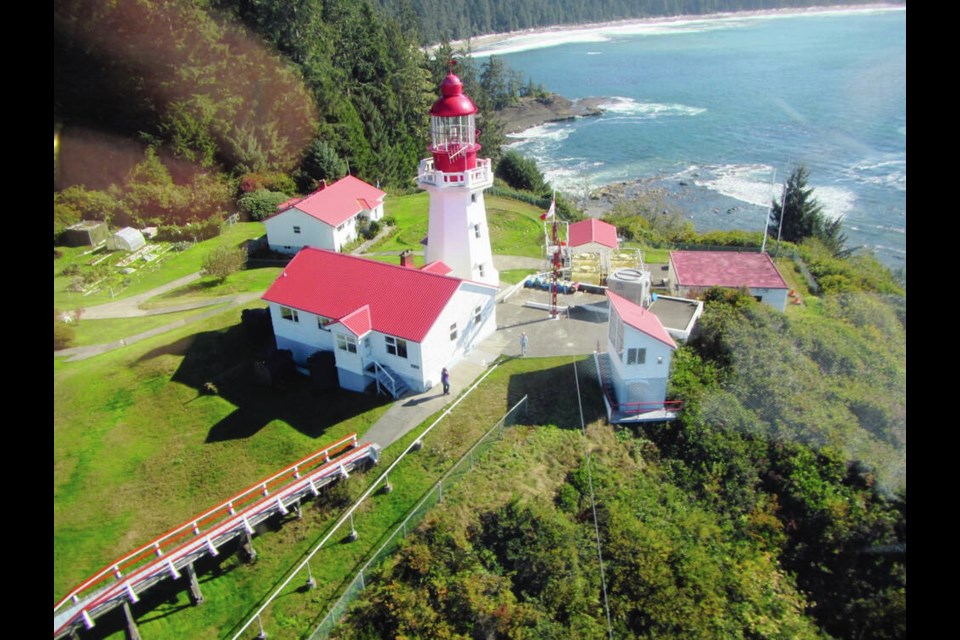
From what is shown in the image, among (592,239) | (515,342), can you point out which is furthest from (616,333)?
(592,239)

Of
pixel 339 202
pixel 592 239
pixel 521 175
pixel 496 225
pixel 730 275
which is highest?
pixel 339 202

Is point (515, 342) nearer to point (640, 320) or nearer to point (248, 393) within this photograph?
point (640, 320)

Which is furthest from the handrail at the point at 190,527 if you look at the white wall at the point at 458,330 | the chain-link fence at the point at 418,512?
the white wall at the point at 458,330

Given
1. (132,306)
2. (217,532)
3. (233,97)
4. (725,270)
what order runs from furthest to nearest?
(233,97) → (725,270) → (132,306) → (217,532)

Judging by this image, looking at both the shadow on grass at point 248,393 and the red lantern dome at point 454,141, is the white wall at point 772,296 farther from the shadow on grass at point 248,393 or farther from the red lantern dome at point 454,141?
the shadow on grass at point 248,393

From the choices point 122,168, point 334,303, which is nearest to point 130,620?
point 334,303

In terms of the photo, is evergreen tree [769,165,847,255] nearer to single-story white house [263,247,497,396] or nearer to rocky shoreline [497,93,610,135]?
single-story white house [263,247,497,396]
